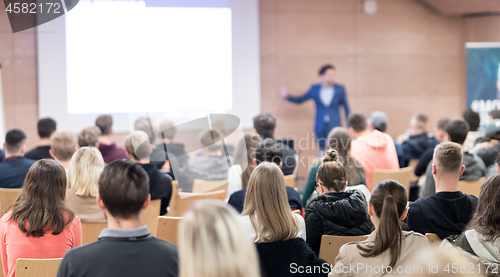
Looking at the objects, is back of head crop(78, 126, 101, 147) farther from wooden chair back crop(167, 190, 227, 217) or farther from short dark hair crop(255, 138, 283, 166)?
short dark hair crop(255, 138, 283, 166)

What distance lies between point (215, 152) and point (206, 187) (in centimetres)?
35

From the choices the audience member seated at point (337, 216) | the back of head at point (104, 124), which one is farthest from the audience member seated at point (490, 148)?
the back of head at point (104, 124)

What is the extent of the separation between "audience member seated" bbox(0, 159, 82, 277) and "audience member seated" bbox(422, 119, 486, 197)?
99.9 inches

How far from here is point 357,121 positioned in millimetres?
4430

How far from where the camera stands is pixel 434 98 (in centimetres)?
790

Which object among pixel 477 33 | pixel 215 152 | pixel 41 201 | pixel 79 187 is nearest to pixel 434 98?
pixel 477 33

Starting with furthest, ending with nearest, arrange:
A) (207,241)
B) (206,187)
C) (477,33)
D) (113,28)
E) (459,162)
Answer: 1. (477,33)
2. (113,28)
3. (206,187)
4. (459,162)
5. (207,241)

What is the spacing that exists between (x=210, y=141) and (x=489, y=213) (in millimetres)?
2340

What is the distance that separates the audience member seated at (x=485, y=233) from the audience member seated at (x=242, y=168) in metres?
1.60

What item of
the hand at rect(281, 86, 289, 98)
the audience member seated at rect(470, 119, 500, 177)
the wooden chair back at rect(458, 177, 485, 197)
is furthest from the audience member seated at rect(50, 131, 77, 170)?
the hand at rect(281, 86, 289, 98)

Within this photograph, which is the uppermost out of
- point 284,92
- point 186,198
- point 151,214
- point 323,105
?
point 284,92

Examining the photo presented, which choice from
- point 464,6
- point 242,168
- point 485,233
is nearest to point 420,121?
point 242,168

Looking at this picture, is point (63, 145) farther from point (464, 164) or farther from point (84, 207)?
point (464, 164)

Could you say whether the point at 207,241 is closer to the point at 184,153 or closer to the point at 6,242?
the point at 6,242
